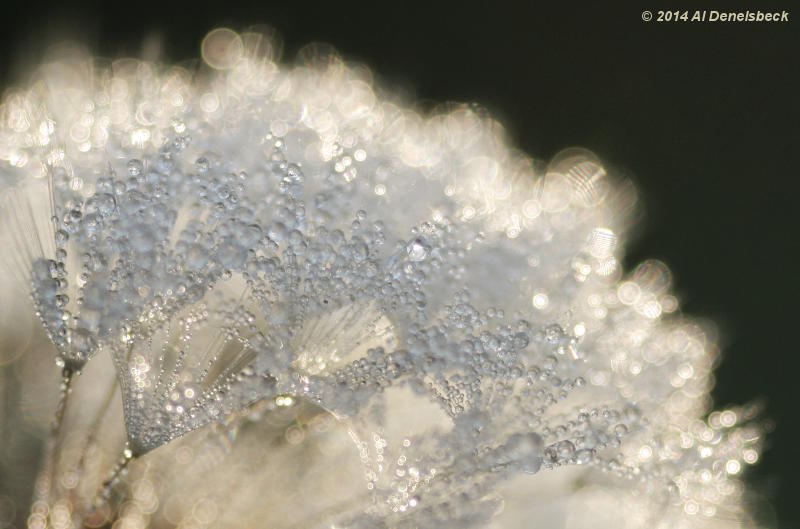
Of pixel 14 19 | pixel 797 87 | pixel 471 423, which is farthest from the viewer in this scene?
pixel 797 87

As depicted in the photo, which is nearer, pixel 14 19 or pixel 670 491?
pixel 670 491

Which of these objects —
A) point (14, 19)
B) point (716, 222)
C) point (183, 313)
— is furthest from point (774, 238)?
point (14, 19)

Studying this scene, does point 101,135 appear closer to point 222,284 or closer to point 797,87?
point 222,284

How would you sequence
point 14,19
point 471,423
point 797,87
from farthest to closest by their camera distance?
point 797,87, point 14,19, point 471,423

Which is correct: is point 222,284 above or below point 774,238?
below

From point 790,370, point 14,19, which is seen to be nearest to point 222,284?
point 14,19

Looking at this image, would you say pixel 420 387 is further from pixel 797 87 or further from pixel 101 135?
pixel 797 87

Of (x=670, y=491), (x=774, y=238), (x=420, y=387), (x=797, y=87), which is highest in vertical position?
(x=797, y=87)
